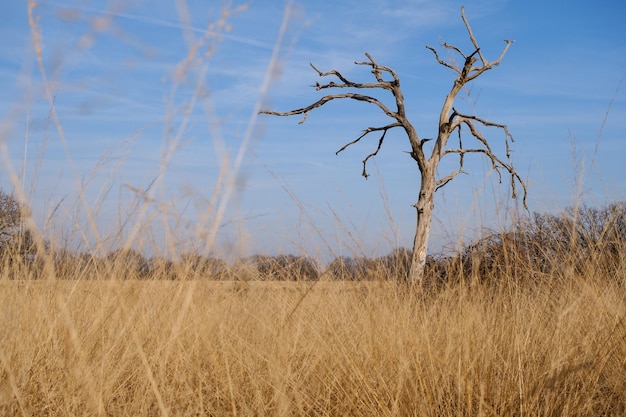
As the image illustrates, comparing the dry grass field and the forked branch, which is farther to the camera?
the forked branch


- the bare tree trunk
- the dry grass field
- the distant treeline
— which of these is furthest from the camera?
the bare tree trunk

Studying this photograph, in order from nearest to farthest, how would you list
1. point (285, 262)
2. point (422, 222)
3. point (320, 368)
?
1. point (320, 368)
2. point (285, 262)
3. point (422, 222)

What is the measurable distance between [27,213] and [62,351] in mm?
1026

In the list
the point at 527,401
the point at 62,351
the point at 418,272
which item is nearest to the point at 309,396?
the point at 527,401

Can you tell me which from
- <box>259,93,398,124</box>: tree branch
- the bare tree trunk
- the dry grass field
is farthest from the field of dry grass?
<box>259,93,398,124</box>: tree branch

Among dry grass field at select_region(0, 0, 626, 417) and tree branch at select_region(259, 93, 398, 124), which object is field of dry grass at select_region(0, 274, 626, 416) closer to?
dry grass field at select_region(0, 0, 626, 417)

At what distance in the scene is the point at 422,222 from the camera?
829 cm

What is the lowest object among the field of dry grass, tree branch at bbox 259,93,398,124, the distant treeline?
the field of dry grass

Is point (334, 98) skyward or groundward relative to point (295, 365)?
Result: skyward

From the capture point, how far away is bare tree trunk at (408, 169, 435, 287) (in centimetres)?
820

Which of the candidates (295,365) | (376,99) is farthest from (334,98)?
(295,365)

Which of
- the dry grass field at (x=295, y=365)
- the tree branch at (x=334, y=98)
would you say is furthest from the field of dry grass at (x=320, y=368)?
the tree branch at (x=334, y=98)

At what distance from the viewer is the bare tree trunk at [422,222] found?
26.9 feet

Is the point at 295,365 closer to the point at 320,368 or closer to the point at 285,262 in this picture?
the point at 320,368
